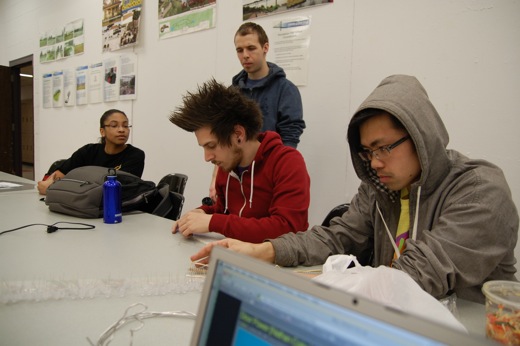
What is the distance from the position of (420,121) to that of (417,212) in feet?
0.82

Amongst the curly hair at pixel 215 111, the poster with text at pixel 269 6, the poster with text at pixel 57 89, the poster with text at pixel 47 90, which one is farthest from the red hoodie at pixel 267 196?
the poster with text at pixel 47 90

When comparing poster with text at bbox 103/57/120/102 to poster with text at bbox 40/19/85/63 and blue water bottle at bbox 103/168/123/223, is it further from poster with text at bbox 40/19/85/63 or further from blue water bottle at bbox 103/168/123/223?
blue water bottle at bbox 103/168/123/223

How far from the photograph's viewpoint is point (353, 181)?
207 centimetres

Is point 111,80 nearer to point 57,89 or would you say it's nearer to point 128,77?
point 128,77

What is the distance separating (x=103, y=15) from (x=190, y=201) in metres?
2.40

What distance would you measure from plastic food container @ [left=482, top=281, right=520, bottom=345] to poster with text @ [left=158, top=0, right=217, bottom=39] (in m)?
2.68

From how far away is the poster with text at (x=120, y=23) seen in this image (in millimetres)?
3518

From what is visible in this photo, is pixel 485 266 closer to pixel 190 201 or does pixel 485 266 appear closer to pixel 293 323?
pixel 293 323

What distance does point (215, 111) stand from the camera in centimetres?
138

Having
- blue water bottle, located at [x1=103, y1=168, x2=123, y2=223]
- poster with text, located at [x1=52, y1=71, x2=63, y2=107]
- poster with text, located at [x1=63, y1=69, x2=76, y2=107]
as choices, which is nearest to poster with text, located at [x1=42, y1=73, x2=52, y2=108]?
poster with text, located at [x1=52, y1=71, x2=63, y2=107]

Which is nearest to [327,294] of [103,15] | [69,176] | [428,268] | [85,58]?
[428,268]

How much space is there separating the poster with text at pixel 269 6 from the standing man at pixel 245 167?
1.11 meters

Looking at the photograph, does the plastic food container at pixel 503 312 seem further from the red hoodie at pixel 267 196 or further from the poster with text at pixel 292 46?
the poster with text at pixel 292 46

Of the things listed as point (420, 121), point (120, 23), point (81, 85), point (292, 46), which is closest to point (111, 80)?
point (120, 23)
